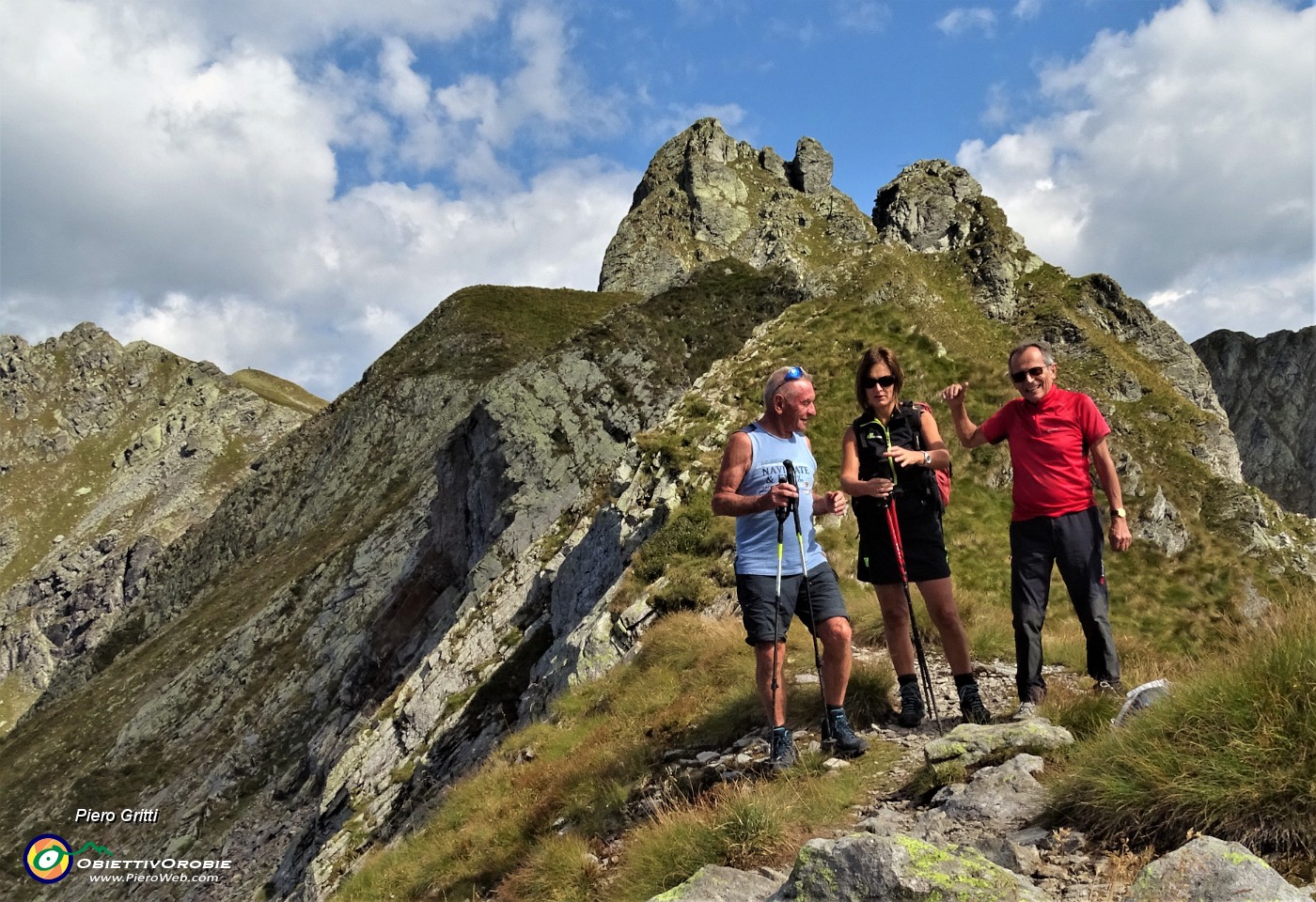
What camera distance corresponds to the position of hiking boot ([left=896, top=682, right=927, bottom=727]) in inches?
255

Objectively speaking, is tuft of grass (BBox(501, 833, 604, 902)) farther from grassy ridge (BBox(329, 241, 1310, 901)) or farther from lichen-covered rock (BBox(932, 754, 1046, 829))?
lichen-covered rock (BBox(932, 754, 1046, 829))

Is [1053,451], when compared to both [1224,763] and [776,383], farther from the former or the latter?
[1224,763]

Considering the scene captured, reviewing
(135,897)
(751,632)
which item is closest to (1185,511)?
(751,632)

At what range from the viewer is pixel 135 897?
A: 25734 millimetres

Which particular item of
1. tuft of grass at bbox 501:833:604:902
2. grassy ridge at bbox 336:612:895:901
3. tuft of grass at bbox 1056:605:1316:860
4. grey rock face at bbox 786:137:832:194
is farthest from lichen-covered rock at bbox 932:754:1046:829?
grey rock face at bbox 786:137:832:194

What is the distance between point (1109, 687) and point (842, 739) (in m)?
2.25

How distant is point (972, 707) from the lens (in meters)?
6.17

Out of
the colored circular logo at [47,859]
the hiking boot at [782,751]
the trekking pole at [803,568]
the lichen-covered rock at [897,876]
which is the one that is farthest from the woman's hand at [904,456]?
the colored circular logo at [47,859]

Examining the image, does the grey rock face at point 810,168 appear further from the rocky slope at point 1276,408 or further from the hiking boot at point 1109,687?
the hiking boot at point 1109,687

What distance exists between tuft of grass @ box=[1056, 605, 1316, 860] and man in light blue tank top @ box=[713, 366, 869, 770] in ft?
6.38

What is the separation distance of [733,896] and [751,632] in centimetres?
224

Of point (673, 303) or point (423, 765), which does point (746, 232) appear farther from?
point (423, 765)

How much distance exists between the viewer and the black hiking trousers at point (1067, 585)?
6.20m

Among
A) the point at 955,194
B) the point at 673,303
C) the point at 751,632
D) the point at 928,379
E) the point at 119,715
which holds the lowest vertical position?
the point at 119,715
